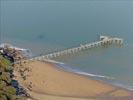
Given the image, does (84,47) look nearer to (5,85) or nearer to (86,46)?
(86,46)

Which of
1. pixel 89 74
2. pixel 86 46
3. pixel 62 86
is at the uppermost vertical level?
pixel 86 46

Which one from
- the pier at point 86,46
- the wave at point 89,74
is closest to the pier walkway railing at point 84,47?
the pier at point 86,46

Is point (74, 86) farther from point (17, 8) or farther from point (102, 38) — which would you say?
point (17, 8)

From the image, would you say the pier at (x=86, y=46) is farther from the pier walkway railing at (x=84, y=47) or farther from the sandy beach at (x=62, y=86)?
the sandy beach at (x=62, y=86)

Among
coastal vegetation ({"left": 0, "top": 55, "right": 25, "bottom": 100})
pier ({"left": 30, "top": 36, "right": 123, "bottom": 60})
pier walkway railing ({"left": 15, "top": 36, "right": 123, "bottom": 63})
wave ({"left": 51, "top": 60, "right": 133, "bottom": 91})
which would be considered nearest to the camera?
coastal vegetation ({"left": 0, "top": 55, "right": 25, "bottom": 100})

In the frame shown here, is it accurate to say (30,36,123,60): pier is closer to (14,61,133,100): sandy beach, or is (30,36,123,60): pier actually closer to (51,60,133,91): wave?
(51,60,133,91): wave

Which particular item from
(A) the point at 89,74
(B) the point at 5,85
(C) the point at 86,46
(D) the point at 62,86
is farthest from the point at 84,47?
(B) the point at 5,85

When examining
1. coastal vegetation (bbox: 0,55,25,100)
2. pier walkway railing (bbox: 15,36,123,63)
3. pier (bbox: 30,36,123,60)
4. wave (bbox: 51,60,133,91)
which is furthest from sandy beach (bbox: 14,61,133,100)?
coastal vegetation (bbox: 0,55,25,100)

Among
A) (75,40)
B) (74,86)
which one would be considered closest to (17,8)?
(75,40)

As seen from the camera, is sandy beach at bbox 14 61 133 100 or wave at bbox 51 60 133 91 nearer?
sandy beach at bbox 14 61 133 100
